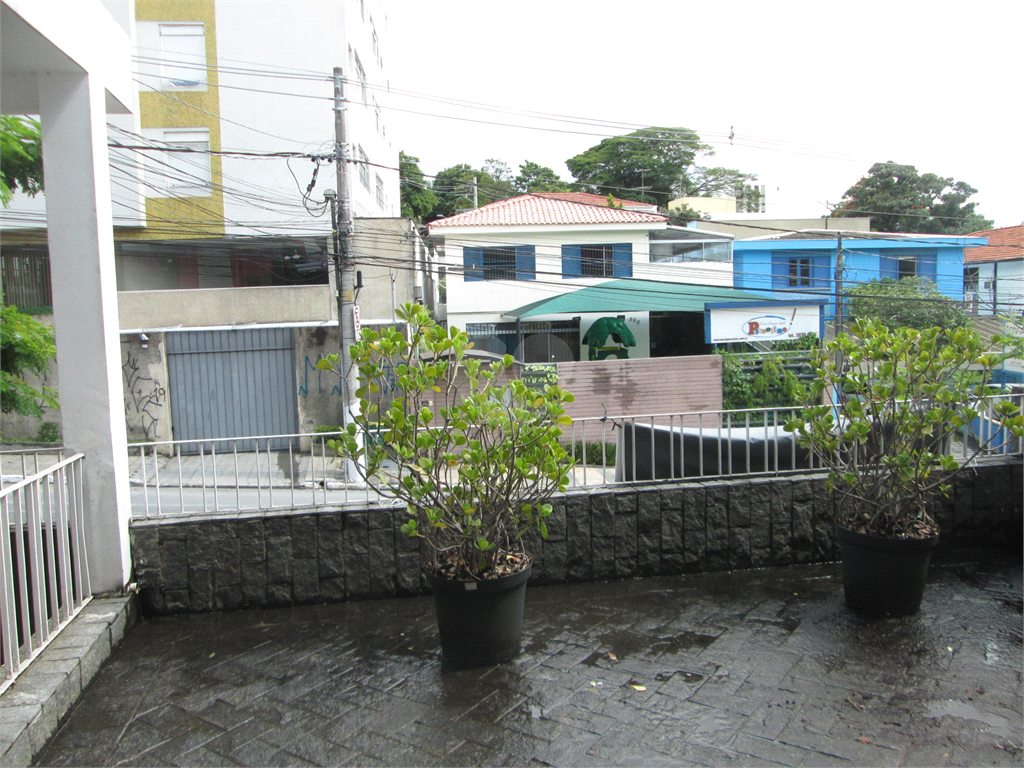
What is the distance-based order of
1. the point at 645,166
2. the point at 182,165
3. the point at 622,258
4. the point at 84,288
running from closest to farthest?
the point at 84,288 → the point at 182,165 → the point at 622,258 → the point at 645,166

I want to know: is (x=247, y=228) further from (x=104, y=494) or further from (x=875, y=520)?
(x=875, y=520)

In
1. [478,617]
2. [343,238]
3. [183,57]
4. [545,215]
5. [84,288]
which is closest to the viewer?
[478,617]

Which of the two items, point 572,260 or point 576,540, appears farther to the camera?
point 572,260

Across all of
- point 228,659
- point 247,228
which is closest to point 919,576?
point 228,659

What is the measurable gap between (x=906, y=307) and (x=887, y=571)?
2137 cm

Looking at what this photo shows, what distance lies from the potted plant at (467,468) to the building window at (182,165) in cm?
1716

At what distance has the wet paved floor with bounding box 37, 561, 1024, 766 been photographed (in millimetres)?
3074

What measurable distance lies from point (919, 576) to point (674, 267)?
20.8 meters

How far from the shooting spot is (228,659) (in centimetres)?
407

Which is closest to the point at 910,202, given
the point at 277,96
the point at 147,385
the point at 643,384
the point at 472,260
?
the point at 472,260

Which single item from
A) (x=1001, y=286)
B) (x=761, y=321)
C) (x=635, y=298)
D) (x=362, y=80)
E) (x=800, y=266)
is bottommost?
(x=761, y=321)

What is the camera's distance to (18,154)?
23.9 feet

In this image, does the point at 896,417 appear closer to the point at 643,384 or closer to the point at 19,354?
the point at 19,354

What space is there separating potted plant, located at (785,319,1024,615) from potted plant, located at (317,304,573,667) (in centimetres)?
194
